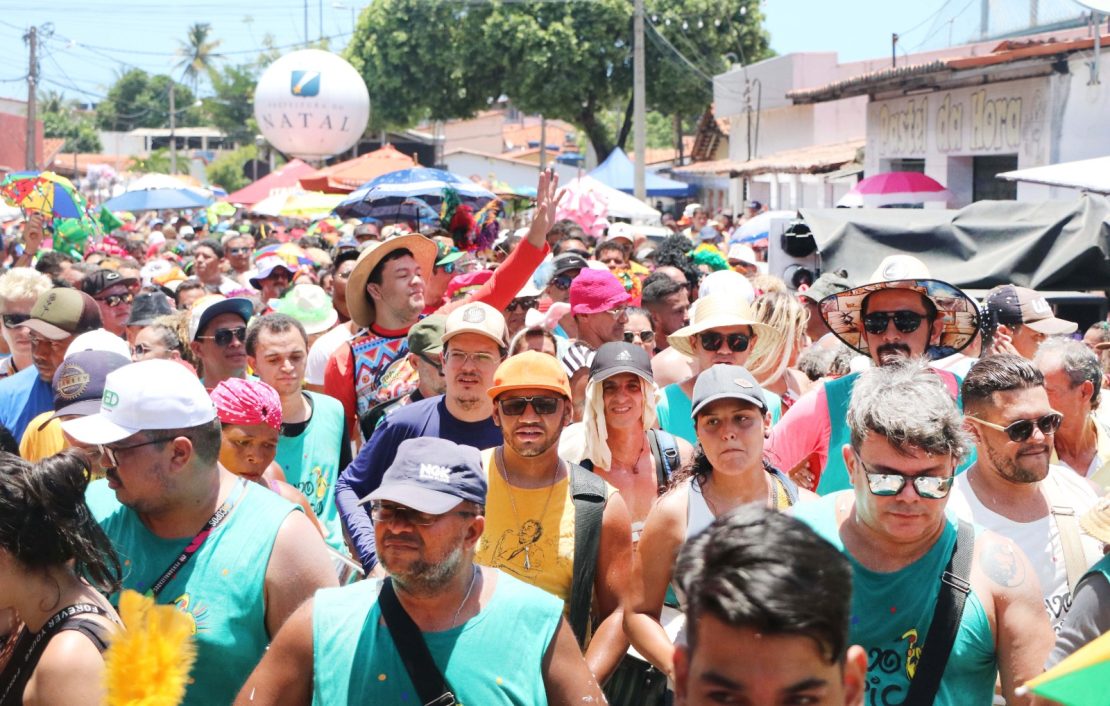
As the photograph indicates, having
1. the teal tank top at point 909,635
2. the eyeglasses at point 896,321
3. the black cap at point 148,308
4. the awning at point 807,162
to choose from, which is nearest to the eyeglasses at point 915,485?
the teal tank top at point 909,635

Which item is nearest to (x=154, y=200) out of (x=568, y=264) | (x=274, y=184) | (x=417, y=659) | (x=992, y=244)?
(x=274, y=184)

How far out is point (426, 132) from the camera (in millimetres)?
74750

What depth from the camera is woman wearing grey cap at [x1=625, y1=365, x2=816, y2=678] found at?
403cm

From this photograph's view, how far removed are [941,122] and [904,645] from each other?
51.1 feet

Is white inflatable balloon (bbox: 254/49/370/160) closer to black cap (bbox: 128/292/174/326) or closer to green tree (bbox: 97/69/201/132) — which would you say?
black cap (bbox: 128/292/174/326)

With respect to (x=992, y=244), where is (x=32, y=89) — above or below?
above

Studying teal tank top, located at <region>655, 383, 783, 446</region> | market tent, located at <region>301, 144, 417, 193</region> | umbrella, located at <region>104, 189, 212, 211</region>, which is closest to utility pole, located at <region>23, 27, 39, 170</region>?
market tent, located at <region>301, 144, 417, 193</region>

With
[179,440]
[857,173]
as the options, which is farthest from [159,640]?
[857,173]

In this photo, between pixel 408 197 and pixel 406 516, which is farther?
pixel 408 197

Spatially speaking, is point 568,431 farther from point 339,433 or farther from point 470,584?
point 470,584

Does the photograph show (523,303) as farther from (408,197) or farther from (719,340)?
(408,197)

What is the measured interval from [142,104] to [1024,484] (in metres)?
126

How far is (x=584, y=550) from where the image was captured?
4203mm

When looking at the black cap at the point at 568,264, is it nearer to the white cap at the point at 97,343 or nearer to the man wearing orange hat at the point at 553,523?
the white cap at the point at 97,343
